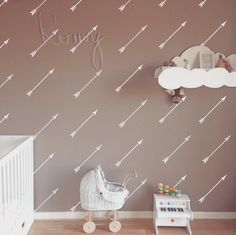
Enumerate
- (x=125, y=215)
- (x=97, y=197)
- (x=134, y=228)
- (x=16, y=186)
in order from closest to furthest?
(x=16, y=186)
(x=97, y=197)
(x=134, y=228)
(x=125, y=215)

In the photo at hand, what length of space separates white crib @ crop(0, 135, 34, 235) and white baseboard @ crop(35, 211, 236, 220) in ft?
0.45

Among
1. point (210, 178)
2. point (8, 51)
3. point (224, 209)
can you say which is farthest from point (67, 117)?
point (224, 209)

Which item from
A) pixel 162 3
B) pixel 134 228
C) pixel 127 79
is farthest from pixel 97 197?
pixel 162 3

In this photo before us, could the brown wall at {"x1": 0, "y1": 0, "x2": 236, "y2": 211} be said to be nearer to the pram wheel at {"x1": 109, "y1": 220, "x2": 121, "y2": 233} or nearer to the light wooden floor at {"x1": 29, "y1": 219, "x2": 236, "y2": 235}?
the light wooden floor at {"x1": 29, "y1": 219, "x2": 236, "y2": 235}

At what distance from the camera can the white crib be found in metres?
2.09

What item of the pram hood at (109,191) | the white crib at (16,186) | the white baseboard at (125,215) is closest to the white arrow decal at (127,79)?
the pram hood at (109,191)

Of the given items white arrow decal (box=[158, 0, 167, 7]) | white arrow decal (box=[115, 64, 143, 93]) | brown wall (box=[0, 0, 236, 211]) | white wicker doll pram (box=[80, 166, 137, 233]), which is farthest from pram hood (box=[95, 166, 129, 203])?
white arrow decal (box=[158, 0, 167, 7])

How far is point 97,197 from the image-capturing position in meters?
2.68

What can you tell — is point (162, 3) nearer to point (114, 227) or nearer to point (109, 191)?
point (109, 191)

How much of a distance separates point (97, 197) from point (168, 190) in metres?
0.62

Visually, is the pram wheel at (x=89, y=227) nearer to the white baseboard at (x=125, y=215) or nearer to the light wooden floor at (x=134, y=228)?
the light wooden floor at (x=134, y=228)

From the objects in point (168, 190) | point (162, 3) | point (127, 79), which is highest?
point (162, 3)

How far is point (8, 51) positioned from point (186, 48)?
147cm

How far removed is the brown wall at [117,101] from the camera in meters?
2.81
